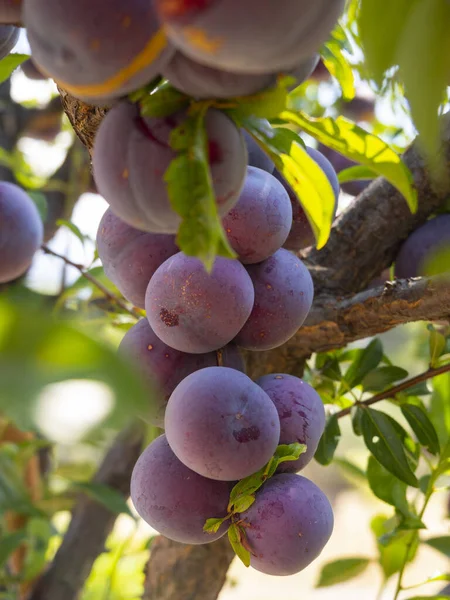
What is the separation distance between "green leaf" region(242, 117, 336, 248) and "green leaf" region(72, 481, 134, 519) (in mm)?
626

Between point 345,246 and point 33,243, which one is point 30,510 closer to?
point 33,243

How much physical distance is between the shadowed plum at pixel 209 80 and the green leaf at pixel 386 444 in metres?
0.43

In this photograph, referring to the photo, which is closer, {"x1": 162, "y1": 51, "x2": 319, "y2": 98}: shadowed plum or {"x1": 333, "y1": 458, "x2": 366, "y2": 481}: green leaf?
{"x1": 162, "y1": 51, "x2": 319, "y2": 98}: shadowed plum

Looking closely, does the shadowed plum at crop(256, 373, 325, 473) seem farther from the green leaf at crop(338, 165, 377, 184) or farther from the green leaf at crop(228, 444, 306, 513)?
the green leaf at crop(338, 165, 377, 184)

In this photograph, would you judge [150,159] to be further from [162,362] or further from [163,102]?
[162,362]

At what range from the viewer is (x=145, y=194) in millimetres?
274

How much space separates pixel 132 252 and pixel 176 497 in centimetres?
16

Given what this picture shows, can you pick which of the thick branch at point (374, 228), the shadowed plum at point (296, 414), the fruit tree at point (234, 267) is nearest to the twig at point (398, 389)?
the fruit tree at point (234, 267)

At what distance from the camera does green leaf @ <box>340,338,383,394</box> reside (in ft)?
2.27

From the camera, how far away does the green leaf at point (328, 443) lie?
62 centimetres

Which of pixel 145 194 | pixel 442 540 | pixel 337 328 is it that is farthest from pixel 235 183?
pixel 442 540

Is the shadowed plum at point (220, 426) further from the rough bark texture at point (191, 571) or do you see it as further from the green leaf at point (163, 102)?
the rough bark texture at point (191, 571)

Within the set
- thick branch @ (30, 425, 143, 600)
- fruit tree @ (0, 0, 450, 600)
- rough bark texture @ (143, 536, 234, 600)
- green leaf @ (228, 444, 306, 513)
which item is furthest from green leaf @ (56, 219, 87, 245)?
green leaf @ (228, 444, 306, 513)

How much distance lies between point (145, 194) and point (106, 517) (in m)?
0.84
